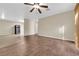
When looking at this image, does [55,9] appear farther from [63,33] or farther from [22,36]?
[22,36]

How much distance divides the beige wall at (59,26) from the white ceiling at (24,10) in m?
0.12

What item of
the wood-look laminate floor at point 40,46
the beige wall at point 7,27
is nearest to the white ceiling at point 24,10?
the beige wall at point 7,27

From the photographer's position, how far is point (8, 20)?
250 centimetres

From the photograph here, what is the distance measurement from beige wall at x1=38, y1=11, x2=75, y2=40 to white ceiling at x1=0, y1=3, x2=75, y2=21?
0.12 m

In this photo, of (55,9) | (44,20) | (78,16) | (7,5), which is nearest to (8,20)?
(7,5)

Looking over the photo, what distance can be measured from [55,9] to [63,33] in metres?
0.55

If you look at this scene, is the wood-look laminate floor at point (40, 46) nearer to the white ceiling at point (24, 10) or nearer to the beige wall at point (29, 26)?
the beige wall at point (29, 26)

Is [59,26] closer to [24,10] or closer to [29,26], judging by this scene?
[29,26]

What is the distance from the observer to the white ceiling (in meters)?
2.33

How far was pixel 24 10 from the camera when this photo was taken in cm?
253

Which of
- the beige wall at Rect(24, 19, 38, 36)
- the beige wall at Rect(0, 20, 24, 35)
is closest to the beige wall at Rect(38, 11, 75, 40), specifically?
the beige wall at Rect(24, 19, 38, 36)

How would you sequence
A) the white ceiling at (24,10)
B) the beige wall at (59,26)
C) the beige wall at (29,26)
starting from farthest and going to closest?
1. the beige wall at (29,26)
2. the beige wall at (59,26)
3. the white ceiling at (24,10)

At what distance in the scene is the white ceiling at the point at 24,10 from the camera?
2332 mm

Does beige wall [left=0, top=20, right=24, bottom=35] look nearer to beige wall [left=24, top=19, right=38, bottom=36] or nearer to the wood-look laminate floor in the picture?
beige wall [left=24, top=19, right=38, bottom=36]
